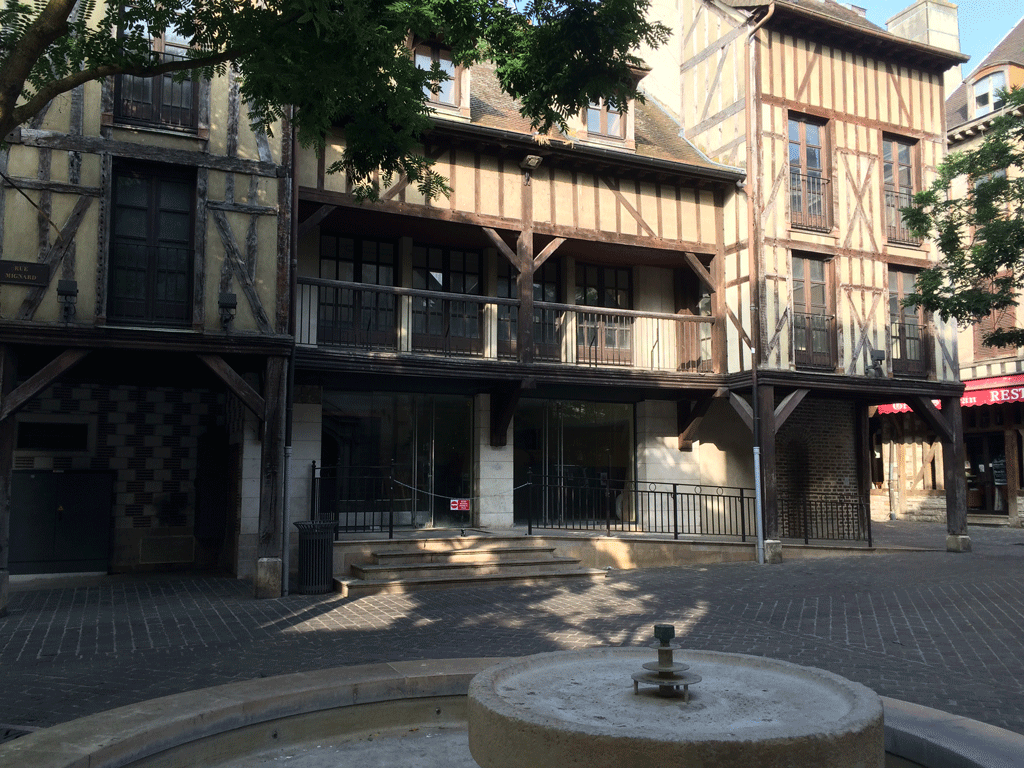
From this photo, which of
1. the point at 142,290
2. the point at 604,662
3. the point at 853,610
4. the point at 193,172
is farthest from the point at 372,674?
the point at 193,172

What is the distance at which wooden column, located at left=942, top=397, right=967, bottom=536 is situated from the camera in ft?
49.4

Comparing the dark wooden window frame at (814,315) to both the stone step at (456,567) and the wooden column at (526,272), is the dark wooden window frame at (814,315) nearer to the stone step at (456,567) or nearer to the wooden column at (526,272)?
the wooden column at (526,272)

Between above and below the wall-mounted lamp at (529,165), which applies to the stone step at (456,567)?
below

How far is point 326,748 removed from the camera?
4715 mm

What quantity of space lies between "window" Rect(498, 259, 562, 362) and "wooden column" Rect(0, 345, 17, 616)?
24.3 ft

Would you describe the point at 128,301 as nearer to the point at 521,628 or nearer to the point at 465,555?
the point at 465,555

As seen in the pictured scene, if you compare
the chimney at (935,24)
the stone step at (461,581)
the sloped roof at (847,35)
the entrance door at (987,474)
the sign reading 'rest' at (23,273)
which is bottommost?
the stone step at (461,581)

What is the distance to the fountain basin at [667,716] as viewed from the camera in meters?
3.04

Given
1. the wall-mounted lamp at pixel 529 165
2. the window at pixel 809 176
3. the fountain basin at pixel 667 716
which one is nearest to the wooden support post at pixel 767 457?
the window at pixel 809 176

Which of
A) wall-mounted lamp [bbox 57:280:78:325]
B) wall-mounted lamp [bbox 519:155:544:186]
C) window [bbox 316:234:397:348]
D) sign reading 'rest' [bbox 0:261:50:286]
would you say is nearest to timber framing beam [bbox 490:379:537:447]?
window [bbox 316:234:397:348]

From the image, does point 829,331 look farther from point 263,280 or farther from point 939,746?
point 939,746

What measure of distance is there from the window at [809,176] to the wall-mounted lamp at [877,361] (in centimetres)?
240

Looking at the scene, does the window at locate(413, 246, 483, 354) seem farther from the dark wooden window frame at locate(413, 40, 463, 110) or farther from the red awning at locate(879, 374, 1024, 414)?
the red awning at locate(879, 374, 1024, 414)

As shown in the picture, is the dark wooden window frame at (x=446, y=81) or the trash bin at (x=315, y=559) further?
the dark wooden window frame at (x=446, y=81)
